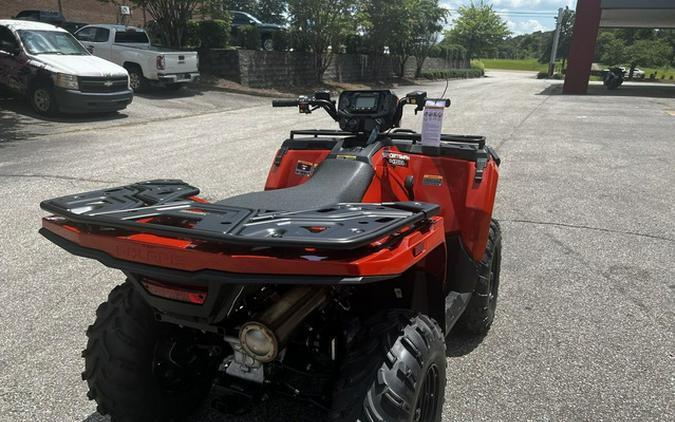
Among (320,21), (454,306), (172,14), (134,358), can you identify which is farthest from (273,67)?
(134,358)

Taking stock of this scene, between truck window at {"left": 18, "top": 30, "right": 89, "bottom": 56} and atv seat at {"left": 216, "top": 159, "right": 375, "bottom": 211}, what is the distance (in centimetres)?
1178

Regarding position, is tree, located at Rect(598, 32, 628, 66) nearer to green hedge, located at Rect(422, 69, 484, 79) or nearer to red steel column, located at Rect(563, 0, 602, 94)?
green hedge, located at Rect(422, 69, 484, 79)

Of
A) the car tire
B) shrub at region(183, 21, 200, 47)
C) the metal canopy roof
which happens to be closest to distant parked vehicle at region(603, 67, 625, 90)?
the metal canopy roof

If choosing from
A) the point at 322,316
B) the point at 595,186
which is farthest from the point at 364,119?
the point at 595,186

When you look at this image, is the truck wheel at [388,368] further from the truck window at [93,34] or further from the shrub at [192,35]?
the shrub at [192,35]

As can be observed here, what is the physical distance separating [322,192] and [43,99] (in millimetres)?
11796

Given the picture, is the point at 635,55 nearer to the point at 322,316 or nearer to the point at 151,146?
the point at 151,146

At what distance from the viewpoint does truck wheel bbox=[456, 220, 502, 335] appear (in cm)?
303

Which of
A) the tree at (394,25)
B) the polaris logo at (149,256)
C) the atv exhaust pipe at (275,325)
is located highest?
the tree at (394,25)

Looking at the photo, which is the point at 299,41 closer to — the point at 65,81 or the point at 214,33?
the point at 214,33

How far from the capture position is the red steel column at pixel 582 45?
26266mm

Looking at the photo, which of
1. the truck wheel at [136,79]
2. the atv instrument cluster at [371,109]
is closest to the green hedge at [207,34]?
the truck wheel at [136,79]

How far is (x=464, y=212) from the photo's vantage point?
9.58ft

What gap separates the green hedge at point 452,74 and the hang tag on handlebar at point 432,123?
3819 cm
